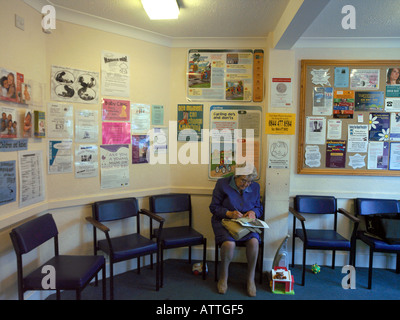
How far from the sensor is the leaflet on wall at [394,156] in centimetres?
329

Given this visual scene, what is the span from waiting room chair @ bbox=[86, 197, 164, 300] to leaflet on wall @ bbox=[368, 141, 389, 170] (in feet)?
8.43

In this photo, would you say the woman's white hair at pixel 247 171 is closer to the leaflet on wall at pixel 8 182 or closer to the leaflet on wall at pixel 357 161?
the leaflet on wall at pixel 357 161

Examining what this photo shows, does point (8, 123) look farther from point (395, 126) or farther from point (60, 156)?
point (395, 126)

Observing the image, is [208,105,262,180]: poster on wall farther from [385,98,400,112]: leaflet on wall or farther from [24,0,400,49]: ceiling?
[385,98,400,112]: leaflet on wall

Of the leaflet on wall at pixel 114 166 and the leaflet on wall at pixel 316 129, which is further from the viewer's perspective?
the leaflet on wall at pixel 316 129

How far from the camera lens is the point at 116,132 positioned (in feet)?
9.87

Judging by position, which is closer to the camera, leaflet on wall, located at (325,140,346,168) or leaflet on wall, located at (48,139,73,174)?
leaflet on wall, located at (48,139,73,174)

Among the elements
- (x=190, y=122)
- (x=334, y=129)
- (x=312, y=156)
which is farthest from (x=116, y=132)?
(x=334, y=129)

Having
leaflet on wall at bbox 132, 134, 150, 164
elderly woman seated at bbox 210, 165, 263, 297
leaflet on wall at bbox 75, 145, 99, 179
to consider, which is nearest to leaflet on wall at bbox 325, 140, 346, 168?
elderly woman seated at bbox 210, 165, 263, 297

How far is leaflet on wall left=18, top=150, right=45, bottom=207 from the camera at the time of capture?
226cm

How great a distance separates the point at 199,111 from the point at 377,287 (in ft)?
8.94

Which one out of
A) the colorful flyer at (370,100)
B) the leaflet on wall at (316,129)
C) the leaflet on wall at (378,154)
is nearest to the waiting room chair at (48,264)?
the leaflet on wall at (316,129)

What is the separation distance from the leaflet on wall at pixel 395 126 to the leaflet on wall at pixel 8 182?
391 centimetres

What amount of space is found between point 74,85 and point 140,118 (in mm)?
755
